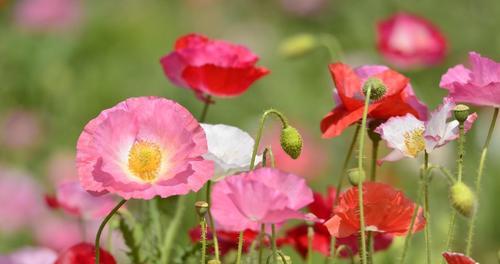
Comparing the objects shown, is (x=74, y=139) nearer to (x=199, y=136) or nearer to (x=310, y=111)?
(x=310, y=111)

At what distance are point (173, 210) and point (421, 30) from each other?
1.80 m

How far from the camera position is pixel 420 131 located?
1.44 meters

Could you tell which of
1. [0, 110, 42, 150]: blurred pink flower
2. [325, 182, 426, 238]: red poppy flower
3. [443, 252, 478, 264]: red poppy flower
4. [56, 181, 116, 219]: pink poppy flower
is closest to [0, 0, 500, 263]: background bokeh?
[0, 110, 42, 150]: blurred pink flower

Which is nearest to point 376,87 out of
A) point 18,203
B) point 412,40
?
point 412,40

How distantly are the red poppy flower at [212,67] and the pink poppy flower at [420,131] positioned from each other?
1.01 ft

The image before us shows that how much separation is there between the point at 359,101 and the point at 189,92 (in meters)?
3.57

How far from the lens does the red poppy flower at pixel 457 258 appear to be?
4.19ft

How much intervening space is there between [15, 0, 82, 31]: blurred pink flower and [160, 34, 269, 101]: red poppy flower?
156 inches

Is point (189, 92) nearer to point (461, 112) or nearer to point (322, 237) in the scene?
point (322, 237)

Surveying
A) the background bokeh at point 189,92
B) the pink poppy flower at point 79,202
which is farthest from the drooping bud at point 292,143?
the background bokeh at point 189,92

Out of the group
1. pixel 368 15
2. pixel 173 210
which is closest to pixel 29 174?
pixel 368 15

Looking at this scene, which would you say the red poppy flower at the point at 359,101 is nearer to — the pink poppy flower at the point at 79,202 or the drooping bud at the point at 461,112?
the drooping bud at the point at 461,112

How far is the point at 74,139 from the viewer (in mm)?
4926

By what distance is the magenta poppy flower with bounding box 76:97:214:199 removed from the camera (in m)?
1.33
